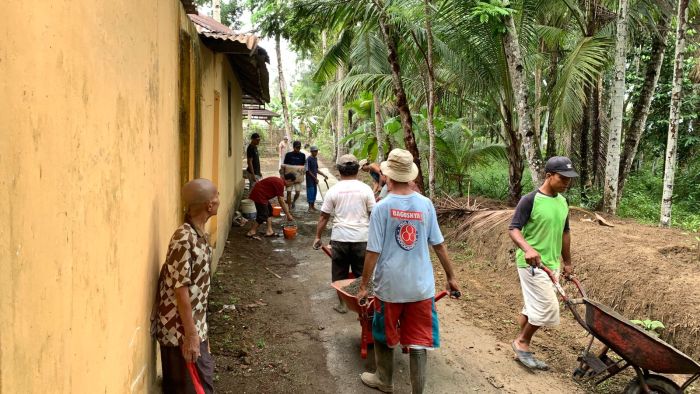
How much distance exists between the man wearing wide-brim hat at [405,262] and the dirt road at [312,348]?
717mm

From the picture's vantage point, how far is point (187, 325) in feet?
9.64

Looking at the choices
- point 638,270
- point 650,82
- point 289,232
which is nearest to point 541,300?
point 638,270

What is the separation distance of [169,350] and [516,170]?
28.8ft

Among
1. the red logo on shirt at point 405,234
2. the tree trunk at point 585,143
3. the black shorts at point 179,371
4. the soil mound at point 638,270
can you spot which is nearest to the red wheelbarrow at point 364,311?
the red logo on shirt at point 405,234

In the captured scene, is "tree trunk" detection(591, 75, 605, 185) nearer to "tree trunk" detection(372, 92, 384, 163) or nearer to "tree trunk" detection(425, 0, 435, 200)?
"tree trunk" detection(425, 0, 435, 200)

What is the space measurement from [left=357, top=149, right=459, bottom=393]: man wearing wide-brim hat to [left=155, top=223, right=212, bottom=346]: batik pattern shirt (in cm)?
123

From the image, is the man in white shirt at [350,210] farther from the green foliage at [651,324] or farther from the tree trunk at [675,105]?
the tree trunk at [675,105]

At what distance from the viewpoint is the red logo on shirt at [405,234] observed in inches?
148

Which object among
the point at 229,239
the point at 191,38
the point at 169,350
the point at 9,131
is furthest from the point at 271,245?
the point at 9,131

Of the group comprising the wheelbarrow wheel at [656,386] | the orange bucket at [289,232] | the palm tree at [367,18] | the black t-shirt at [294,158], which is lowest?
the wheelbarrow wheel at [656,386]

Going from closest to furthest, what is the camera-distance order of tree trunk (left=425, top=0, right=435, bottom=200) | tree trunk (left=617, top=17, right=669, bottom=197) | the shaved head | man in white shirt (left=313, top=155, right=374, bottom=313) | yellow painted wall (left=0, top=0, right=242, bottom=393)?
yellow painted wall (left=0, top=0, right=242, bottom=393) < the shaved head < man in white shirt (left=313, top=155, right=374, bottom=313) < tree trunk (left=425, top=0, right=435, bottom=200) < tree trunk (left=617, top=17, right=669, bottom=197)

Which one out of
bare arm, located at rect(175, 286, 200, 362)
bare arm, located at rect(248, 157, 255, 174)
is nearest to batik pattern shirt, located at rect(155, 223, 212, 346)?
bare arm, located at rect(175, 286, 200, 362)

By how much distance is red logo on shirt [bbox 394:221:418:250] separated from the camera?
3764 mm

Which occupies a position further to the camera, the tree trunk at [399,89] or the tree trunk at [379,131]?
the tree trunk at [379,131]
